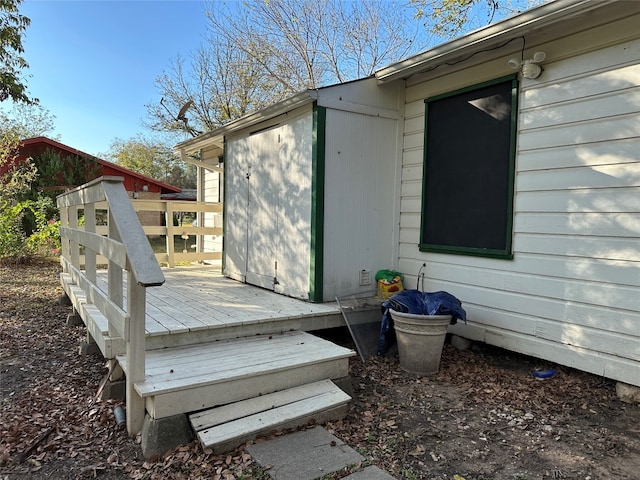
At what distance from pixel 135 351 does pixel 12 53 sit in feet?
33.1

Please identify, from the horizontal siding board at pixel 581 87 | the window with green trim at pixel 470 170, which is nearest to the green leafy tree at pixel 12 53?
the window with green trim at pixel 470 170

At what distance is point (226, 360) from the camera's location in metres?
2.72

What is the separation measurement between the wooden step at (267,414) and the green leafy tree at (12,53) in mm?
9471

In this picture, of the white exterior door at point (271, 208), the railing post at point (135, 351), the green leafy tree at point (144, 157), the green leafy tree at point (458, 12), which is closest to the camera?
the railing post at point (135, 351)

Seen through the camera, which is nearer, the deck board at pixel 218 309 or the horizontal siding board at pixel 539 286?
the horizontal siding board at pixel 539 286

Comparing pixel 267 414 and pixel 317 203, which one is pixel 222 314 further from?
pixel 317 203

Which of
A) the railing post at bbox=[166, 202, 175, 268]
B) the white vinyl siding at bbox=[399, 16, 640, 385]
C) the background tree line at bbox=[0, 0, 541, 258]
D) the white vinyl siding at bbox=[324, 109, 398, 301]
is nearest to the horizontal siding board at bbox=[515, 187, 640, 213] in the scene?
the white vinyl siding at bbox=[399, 16, 640, 385]

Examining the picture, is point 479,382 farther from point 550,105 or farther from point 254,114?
point 254,114

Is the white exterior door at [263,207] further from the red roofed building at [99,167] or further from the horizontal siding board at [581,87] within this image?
the red roofed building at [99,167]

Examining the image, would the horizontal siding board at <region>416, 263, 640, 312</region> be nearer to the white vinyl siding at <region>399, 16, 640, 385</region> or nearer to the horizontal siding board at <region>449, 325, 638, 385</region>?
the white vinyl siding at <region>399, 16, 640, 385</region>

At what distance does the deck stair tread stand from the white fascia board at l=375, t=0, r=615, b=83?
8.36 ft

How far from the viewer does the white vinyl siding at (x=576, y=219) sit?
281 centimetres

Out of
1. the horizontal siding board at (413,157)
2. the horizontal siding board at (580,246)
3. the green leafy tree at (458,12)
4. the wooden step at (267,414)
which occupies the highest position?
the green leafy tree at (458,12)

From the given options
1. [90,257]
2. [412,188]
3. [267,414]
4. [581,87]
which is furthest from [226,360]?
[581,87]
